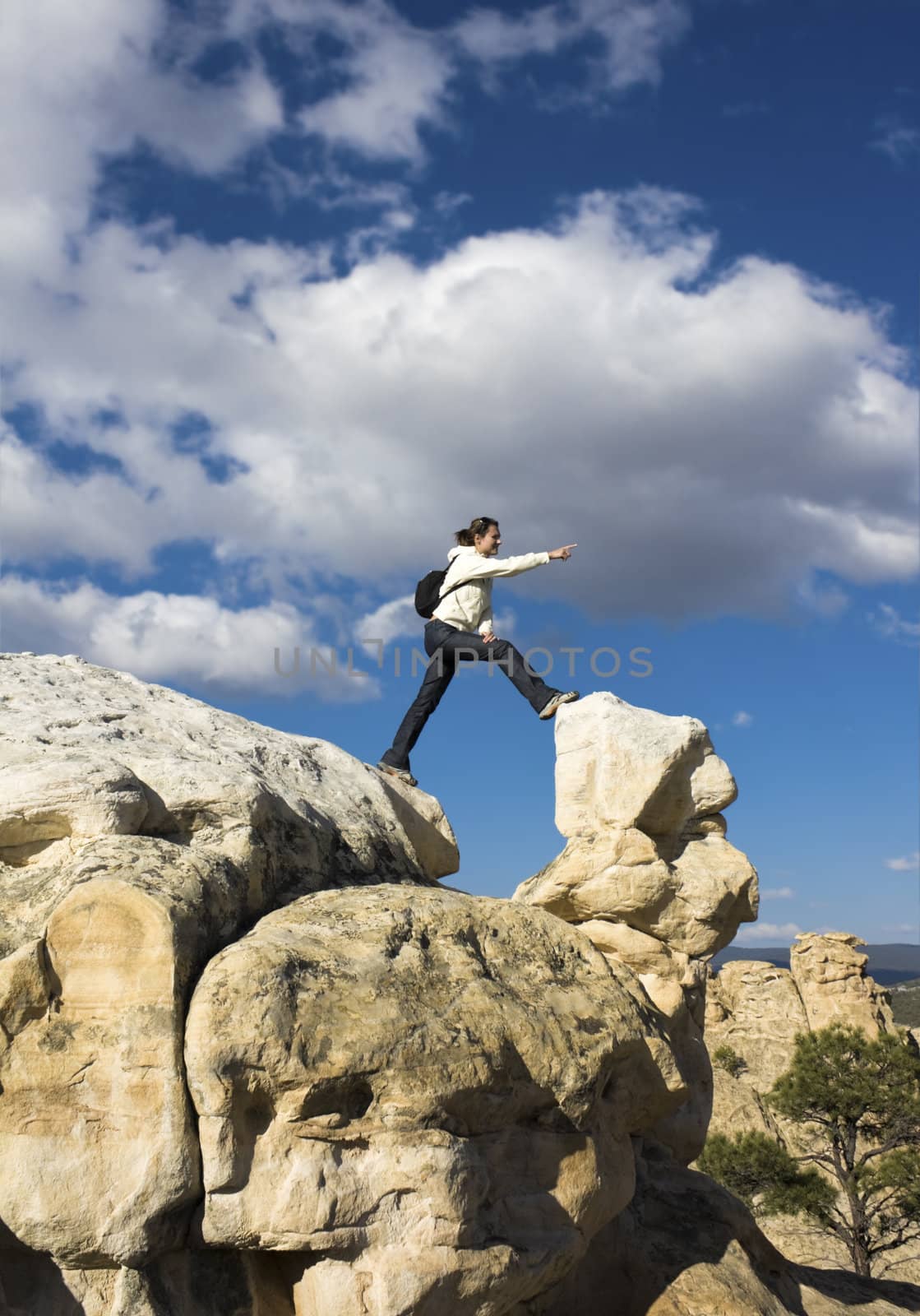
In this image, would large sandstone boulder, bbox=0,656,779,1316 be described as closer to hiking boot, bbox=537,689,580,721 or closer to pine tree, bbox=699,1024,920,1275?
hiking boot, bbox=537,689,580,721

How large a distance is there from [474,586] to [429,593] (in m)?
0.49

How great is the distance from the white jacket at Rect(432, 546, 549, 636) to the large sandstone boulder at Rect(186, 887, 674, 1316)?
442cm

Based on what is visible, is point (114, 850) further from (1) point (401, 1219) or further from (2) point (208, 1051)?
(1) point (401, 1219)

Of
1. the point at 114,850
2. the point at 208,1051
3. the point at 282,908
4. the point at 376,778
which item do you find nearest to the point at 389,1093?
the point at 208,1051

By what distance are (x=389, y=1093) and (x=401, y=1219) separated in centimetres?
64

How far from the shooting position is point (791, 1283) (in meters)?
9.66

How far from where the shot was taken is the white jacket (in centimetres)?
1080

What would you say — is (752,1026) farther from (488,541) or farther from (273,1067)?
(273,1067)

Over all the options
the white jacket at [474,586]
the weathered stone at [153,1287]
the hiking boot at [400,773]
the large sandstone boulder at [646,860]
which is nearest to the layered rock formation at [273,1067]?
the weathered stone at [153,1287]

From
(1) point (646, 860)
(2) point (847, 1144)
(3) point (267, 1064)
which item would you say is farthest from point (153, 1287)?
(2) point (847, 1144)

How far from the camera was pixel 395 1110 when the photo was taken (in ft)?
19.1

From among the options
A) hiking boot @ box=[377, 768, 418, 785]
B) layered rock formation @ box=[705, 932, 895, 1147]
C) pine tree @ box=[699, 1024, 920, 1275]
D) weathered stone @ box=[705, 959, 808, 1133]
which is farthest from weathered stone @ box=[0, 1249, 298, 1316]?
layered rock formation @ box=[705, 932, 895, 1147]

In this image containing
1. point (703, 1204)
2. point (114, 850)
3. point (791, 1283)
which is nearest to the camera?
point (114, 850)

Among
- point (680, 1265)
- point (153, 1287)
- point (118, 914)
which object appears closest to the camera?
point (153, 1287)
